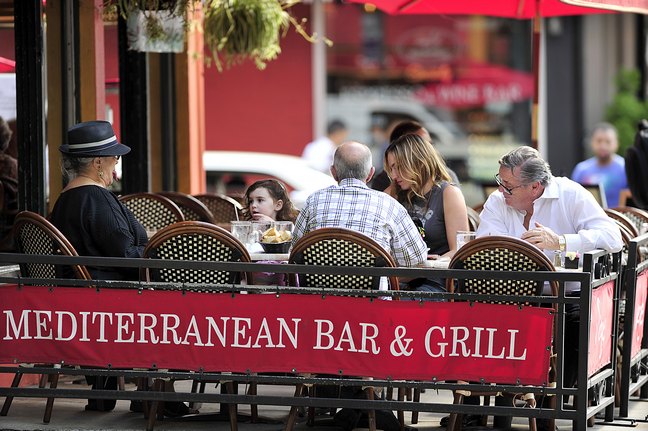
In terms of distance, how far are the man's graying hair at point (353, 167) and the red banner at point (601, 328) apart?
1.26m

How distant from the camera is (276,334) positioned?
579cm

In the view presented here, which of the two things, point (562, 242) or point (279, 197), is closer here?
point (562, 242)

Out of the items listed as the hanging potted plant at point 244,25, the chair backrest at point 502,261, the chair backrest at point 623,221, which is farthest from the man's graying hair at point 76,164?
the chair backrest at point 623,221

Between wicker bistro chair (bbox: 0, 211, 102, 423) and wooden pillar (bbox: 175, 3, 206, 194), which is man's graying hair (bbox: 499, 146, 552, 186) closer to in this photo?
wicker bistro chair (bbox: 0, 211, 102, 423)

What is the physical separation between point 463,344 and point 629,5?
3.11 meters

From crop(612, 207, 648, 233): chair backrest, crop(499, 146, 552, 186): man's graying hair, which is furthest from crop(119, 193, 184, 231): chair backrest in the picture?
crop(612, 207, 648, 233): chair backrest

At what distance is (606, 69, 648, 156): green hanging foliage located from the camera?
1911 centimetres

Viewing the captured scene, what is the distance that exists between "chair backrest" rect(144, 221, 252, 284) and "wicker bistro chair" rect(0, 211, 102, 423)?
1.35 feet

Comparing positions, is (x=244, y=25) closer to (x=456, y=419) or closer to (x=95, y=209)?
(x=95, y=209)

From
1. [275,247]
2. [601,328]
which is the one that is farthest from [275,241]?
[601,328]

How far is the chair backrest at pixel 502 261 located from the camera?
18.5 ft

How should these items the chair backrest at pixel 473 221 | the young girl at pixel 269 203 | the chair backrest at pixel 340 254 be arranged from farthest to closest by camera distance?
the chair backrest at pixel 473 221
the young girl at pixel 269 203
the chair backrest at pixel 340 254

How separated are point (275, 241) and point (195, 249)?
2.31 ft

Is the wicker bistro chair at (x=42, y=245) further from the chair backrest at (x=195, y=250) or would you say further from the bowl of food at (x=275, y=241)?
the bowl of food at (x=275, y=241)
